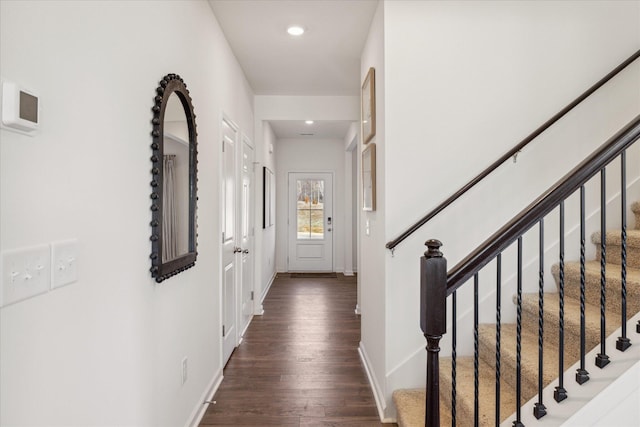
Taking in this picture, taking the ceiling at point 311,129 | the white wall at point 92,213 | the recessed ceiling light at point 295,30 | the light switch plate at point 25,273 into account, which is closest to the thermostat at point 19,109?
the white wall at point 92,213

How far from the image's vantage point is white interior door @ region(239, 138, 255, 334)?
409cm

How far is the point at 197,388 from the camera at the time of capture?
8.02ft

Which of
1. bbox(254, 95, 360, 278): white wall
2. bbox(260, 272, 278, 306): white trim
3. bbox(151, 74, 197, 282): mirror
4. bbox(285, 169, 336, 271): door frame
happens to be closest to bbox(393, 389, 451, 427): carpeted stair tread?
bbox(151, 74, 197, 282): mirror

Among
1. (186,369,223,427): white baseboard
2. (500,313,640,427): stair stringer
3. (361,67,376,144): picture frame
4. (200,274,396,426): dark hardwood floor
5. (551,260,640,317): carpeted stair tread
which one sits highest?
(361,67,376,144): picture frame

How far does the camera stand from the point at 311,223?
25.7ft

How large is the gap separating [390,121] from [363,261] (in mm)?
1412

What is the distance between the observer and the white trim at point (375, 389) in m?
2.44

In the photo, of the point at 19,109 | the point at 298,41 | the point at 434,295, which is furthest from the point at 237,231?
the point at 19,109

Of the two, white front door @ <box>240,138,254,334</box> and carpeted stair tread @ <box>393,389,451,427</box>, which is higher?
white front door @ <box>240,138,254,334</box>

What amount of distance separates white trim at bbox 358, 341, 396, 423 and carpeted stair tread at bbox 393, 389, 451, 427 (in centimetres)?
12

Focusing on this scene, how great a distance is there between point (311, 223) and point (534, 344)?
231 inches

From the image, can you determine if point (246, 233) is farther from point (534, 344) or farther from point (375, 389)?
point (534, 344)

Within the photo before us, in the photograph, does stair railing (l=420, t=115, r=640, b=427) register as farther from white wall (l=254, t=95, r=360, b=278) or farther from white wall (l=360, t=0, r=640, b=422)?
white wall (l=254, t=95, r=360, b=278)

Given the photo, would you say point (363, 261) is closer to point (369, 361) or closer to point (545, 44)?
point (369, 361)
